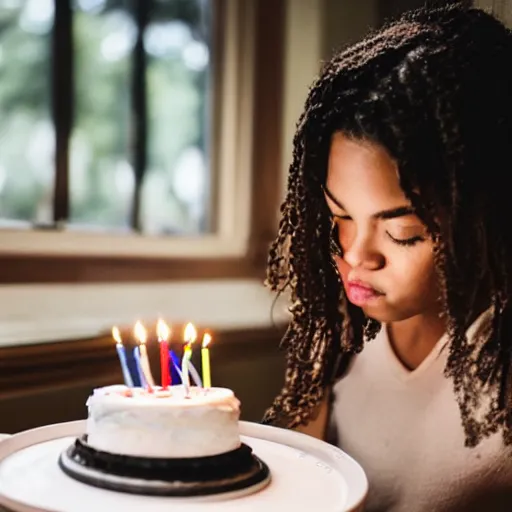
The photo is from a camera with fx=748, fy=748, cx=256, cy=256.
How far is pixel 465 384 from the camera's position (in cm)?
76

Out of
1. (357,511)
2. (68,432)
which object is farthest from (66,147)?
(357,511)

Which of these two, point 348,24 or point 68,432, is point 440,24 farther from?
point 68,432

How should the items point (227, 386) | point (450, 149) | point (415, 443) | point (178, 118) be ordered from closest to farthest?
point (450, 149) < point (415, 443) < point (227, 386) < point (178, 118)

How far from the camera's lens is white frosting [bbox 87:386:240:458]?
0.60 meters

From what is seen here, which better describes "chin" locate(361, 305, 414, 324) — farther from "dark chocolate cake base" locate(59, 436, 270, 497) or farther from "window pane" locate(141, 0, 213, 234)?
"window pane" locate(141, 0, 213, 234)

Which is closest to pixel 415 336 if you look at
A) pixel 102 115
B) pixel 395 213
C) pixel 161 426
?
pixel 395 213

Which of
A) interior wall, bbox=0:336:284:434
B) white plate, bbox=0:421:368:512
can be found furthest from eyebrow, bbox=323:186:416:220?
interior wall, bbox=0:336:284:434

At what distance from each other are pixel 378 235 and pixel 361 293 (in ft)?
0.22

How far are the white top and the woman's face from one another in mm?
79

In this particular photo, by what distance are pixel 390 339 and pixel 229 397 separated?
270mm

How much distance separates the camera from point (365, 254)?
0.73 m

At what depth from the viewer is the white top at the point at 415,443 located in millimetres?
737

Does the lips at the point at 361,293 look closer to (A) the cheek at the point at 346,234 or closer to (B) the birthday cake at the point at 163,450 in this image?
(A) the cheek at the point at 346,234

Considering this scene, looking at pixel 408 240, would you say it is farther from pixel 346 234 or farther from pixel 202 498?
pixel 202 498
